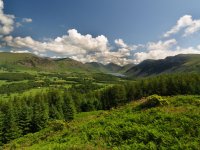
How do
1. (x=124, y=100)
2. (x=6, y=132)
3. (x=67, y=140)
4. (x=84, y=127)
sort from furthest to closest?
(x=124, y=100)
(x=6, y=132)
(x=84, y=127)
(x=67, y=140)

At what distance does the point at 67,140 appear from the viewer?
93.1 ft

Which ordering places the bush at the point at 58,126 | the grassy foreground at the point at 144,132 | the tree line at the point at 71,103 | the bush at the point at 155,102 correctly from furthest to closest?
the tree line at the point at 71,103
the bush at the point at 58,126
the bush at the point at 155,102
the grassy foreground at the point at 144,132

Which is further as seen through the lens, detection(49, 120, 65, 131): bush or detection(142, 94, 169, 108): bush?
detection(49, 120, 65, 131): bush

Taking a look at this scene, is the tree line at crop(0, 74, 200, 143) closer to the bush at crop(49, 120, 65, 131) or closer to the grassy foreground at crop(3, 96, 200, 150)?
the bush at crop(49, 120, 65, 131)

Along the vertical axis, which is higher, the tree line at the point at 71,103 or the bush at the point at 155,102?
the bush at the point at 155,102

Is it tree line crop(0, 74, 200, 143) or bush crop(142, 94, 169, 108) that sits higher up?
bush crop(142, 94, 169, 108)

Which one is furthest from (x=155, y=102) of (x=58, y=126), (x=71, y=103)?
(x=71, y=103)

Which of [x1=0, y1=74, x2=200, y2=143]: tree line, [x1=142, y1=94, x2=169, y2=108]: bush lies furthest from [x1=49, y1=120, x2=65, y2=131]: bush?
[x1=0, y1=74, x2=200, y2=143]: tree line

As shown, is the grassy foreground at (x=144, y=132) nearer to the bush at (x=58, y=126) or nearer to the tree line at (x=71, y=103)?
the bush at (x=58, y=126)

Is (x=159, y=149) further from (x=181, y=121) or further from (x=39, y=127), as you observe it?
(x=39, y=127)

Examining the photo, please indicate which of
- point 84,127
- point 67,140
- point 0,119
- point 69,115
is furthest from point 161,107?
point 69,115

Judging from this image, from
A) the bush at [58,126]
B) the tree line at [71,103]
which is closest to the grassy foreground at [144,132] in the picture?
the bush at [58,126]

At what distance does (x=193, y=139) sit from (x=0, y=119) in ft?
235

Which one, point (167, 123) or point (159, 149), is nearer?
point (159, 149)
